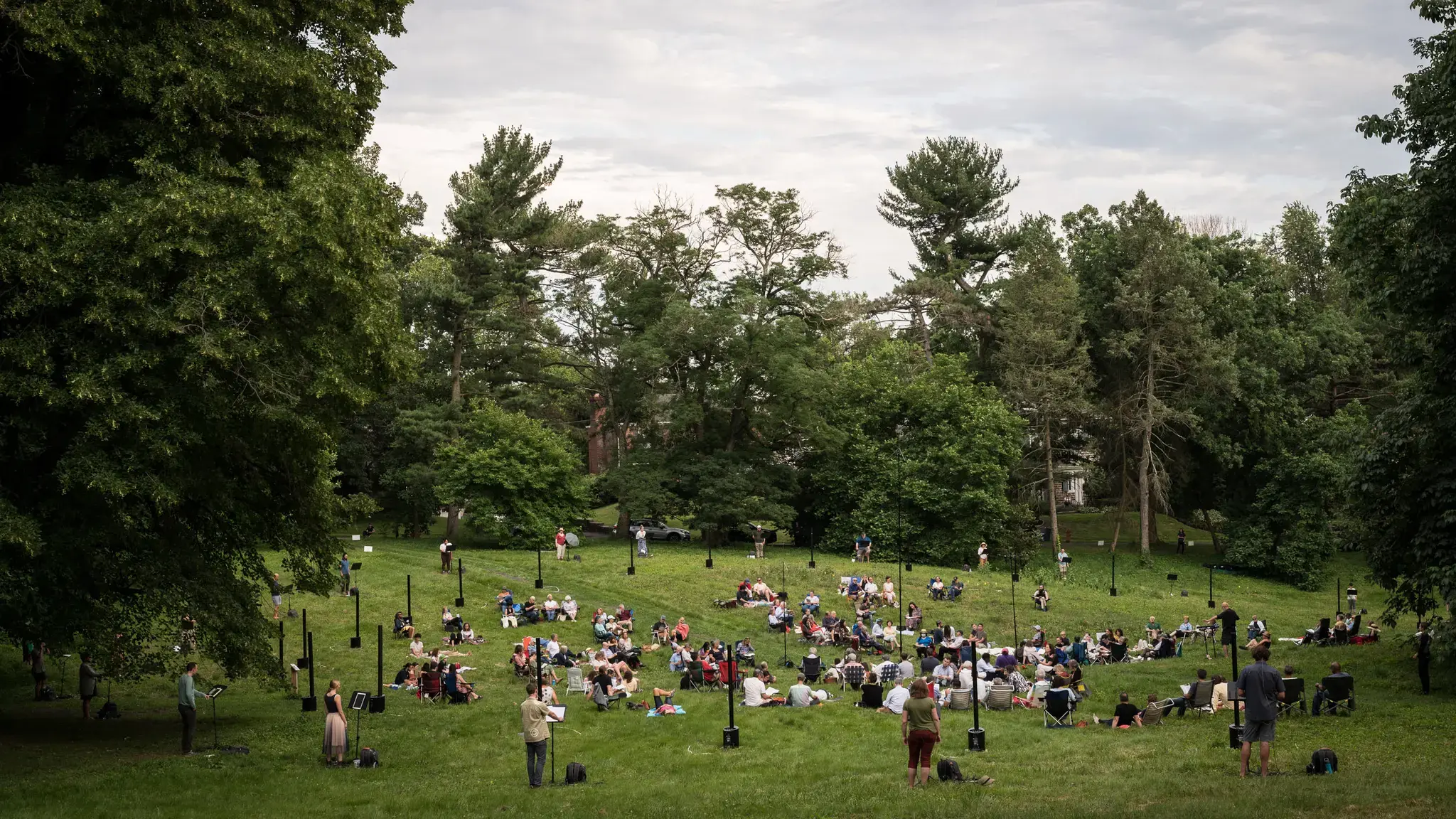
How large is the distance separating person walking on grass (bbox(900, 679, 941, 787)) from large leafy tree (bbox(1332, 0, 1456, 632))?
35.6 ft

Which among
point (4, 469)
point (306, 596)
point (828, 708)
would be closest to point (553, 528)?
point (306, 596)

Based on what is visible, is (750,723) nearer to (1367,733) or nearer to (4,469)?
(1367,733)

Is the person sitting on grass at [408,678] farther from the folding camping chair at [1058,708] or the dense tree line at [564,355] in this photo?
the folding camping chair at [1058,708]

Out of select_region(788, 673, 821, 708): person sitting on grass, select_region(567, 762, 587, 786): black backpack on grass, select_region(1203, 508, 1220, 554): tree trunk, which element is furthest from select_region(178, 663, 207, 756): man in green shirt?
select_region(1203, 508, 1220, 554): tree trunk

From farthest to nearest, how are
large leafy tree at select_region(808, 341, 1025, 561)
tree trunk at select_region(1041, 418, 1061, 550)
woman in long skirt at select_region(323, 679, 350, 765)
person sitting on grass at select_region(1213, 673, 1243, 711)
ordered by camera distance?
tree trunk at select_region(1041, 418, 1061, 550)
large leafy tree at select_region(808, 341, 1025, 561)
person sitting on grass at select_region(1213, 673, 1243, 711)
woman in long skirt at select_region(323, 679, 350, 765)

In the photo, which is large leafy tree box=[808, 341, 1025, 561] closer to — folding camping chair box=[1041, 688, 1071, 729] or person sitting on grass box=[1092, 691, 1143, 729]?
folding camping chair box=[1041, 688, 1071, 729]

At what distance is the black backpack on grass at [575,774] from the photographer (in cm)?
1662

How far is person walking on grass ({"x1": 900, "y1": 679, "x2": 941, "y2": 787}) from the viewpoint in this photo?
14.6 metres

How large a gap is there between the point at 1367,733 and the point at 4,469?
19.6 metres

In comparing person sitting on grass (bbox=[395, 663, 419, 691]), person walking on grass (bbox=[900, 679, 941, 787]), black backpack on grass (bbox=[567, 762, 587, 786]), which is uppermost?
person walking on grass (bbox=[900, 679, 941, 787])

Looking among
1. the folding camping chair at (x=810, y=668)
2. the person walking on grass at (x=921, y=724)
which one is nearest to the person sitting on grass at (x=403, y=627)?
the folding camping chair at (x=810, y=668)

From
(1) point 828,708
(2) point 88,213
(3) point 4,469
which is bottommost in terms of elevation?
(1) point 828,708

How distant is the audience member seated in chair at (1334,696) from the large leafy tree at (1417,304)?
257cm

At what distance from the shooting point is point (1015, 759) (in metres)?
16.9
